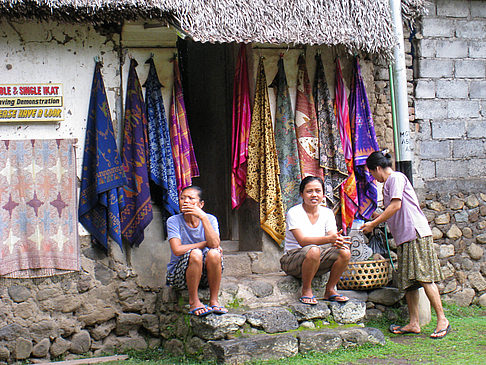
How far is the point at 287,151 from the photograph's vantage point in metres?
6.41

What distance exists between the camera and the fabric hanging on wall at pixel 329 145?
21.2 feet

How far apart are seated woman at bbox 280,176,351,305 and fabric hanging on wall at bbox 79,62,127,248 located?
1537 millimetres

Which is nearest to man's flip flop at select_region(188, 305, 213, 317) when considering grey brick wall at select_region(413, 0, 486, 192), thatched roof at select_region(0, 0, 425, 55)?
thatched roof at select_region(0, 0, 425, 55)

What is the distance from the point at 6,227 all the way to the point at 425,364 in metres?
3.63

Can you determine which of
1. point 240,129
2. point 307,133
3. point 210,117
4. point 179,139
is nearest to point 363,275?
point 307,133

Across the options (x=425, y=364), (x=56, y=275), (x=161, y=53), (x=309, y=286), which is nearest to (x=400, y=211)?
(x=309, y=286)

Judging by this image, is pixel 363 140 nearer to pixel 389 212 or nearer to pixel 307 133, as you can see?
pixel 307 133

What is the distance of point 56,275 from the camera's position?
18.9 feet

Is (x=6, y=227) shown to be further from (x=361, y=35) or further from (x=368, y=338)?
(x=361, y=35)

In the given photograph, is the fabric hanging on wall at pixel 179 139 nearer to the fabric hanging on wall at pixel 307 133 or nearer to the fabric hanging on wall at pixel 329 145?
the fabric hanging on wall at pixel 307 133

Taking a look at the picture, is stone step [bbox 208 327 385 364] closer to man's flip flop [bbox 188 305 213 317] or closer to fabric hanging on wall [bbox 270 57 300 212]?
man's flip flop [bbox 188 305 213 317]

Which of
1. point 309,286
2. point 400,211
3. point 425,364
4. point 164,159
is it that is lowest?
point 425,364

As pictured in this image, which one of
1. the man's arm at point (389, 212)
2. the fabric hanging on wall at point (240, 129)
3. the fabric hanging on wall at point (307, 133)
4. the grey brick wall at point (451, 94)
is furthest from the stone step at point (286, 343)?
the grey brick wall at point (451, 94)

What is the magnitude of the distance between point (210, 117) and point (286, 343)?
3.21 m
